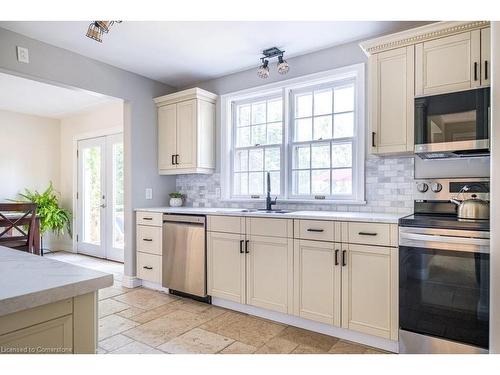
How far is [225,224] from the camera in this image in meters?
3.01

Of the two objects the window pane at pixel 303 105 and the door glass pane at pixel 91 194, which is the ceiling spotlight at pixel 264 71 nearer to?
the window pane at pixel 303 105

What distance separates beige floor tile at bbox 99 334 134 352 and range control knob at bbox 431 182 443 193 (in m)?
2.61

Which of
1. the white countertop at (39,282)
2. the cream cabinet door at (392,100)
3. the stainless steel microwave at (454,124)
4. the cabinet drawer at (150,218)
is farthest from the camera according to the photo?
the cabinet drawer at (150,218)

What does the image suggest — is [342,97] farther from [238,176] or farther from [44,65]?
[44,65]

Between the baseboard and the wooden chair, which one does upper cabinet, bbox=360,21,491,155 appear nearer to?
the baseboard

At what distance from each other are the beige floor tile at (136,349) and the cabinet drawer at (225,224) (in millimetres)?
1141

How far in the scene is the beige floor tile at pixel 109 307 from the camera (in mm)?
2971

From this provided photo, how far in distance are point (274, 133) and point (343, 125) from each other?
769 millimetres

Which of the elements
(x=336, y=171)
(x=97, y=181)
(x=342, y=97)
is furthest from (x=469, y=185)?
(x=97, y=181)

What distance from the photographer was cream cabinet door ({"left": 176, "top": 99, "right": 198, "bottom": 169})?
3695 mm

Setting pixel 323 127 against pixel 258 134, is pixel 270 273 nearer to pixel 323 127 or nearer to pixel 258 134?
pixel 323 127

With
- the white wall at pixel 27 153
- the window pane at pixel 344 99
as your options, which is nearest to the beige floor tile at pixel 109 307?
the window pane at pixel 344 99

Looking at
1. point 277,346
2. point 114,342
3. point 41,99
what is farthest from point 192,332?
point 41,99

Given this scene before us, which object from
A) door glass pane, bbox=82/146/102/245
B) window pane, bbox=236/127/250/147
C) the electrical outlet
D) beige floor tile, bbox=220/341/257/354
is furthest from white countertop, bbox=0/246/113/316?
door glass pane, bbox=82/146/102/245
